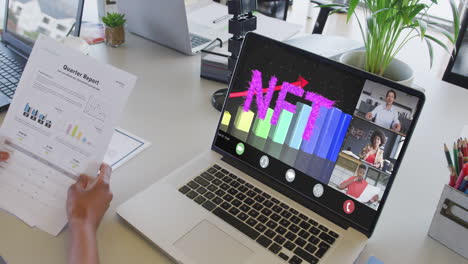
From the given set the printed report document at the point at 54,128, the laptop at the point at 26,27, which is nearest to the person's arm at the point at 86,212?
the printed report document at the point at 54,128

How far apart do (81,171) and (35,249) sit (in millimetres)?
154

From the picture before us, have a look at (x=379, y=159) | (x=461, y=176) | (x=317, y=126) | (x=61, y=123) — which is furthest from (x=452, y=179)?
(x=61, y=123)

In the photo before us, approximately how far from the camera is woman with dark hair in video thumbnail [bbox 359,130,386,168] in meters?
0.69

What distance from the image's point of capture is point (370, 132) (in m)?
0.69

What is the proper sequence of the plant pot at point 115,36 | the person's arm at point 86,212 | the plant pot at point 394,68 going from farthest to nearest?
the plant pot at point 115,36 < the plant pot at point 394,68 < the person's arm at point 86,212

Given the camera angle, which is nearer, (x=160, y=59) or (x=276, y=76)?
(x=276, y=76)

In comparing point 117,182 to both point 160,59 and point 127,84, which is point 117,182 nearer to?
point 127,84

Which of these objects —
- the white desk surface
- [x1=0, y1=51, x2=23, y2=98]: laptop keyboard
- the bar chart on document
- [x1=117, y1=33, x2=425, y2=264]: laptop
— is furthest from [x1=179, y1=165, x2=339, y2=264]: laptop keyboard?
[x1=0, y1=51, x2=23, y2=98]: laptop keyboard

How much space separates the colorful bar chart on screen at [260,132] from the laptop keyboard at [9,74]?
663 mm

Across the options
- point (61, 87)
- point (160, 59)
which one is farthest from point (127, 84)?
point (160, 59)

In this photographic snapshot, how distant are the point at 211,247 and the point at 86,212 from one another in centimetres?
23

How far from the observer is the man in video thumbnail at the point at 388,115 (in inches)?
26.4

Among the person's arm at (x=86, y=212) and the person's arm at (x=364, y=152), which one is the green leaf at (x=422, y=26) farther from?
the person's arm at (x=86, y=212)

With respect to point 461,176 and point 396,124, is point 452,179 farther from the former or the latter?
point 396,124
